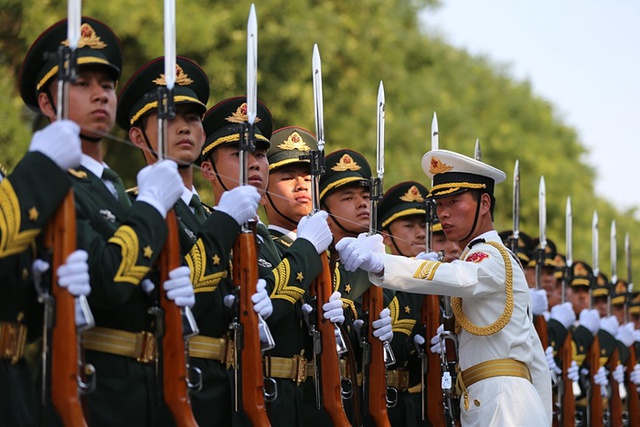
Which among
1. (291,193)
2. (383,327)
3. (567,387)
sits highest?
(291,193)

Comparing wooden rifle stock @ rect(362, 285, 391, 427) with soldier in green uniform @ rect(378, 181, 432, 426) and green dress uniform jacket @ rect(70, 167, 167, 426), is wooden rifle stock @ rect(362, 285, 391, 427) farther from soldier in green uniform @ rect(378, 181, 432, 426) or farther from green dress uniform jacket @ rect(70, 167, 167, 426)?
green dress uniform jacket @ rect(70, 167, 167, 426)

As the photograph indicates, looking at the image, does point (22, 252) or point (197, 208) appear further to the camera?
point (197, 208)

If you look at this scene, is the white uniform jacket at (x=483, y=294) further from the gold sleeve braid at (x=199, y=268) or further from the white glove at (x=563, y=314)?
the white glove at (x=563, y=314)

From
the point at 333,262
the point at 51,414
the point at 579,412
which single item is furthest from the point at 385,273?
the point at 579,412

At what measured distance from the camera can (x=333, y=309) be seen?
7.39 meters

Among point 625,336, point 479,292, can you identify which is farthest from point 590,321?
point 479,292

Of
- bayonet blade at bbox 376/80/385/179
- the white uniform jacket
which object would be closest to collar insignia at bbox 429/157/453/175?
bayonet blade at bbox 376/80/385/179

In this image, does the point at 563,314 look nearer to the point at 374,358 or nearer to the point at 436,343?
the point at 436,343

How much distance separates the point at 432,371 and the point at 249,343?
2721mm

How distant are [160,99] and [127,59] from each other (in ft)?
42.0

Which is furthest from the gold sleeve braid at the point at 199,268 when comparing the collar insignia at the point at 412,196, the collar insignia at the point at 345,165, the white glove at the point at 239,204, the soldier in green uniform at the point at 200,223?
the collar insignia at the point at 412,196

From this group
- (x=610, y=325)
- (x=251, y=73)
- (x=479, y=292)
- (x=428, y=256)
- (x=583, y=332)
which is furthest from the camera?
(x=610, y=325)

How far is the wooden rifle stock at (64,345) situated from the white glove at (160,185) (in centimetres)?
60

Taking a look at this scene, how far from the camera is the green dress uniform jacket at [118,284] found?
5.46 meters
